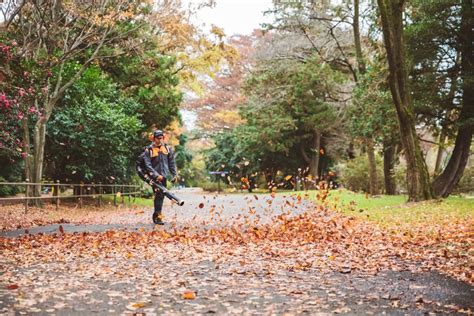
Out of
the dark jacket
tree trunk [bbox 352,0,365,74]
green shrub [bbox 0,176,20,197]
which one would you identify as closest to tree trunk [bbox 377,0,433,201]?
the dark jacket

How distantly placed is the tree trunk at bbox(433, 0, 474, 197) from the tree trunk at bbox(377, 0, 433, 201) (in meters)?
2.70

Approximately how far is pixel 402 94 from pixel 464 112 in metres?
3.51

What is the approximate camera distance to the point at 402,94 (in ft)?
49.2

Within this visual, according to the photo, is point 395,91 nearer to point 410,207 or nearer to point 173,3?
point 410,207

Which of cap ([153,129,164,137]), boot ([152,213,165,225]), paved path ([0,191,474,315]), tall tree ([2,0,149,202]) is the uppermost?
tall tree ([2,0,149,202])

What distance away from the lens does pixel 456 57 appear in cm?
1759

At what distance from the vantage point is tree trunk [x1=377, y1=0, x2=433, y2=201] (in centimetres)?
1451

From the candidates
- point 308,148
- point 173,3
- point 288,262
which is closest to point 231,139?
point 308,148

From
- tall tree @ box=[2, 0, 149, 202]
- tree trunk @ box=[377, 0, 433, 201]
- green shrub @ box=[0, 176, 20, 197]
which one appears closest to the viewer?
tree trunk @ box=[377, 0, 433, 201]

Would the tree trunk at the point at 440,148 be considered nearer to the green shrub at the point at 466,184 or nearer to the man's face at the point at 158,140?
the green shrub at the point at 466,184

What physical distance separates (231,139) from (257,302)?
127ft

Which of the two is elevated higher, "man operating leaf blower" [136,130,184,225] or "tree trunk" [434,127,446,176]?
"tree trunk" [434,127,446,176]

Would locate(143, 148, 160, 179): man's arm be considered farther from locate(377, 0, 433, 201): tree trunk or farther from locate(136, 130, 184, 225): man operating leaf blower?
locate(377, 0, 433, 201): tree trunk

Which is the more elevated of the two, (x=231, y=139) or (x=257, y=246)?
(x=231, y=139)
